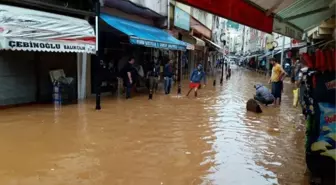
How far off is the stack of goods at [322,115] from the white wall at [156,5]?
38.2 ft

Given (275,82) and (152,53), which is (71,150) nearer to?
(275,82)

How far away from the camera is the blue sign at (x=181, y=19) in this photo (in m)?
22.5

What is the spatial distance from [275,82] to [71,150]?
9.17 meters

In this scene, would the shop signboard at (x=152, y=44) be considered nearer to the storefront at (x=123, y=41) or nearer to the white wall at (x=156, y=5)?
the storefront at (x=123, y=41)

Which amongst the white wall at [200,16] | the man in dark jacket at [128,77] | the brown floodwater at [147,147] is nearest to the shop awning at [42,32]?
the brown floodwater at [147,147]

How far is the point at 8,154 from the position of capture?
630cm

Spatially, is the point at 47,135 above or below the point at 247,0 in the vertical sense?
below

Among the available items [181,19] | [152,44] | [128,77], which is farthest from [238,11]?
[181,19]

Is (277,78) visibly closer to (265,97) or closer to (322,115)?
(265,97)

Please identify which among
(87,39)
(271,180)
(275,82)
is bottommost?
(271,180)

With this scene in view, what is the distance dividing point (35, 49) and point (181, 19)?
1514 cm

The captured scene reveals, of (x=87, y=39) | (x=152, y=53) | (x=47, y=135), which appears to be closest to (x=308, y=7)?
(x=47, y=135)

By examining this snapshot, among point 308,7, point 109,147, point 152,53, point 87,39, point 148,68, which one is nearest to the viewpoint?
point 109,147

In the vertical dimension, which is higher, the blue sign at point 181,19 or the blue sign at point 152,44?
the blue sign at point 181,19
